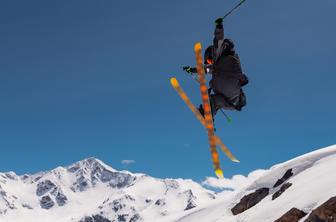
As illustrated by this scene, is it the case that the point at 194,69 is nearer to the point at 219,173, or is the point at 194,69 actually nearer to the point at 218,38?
the point at 218,38

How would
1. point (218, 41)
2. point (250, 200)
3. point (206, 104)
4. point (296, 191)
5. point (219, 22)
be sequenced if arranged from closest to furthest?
A: 1. point (219, 22)
2. point (218, 41)
3. point (206, 104)
4. point (296, 191)
5. point (250, 200)

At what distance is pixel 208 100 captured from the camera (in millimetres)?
9469

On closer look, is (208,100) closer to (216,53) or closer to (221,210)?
(216,53)

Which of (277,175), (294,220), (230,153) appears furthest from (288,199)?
(230,153)

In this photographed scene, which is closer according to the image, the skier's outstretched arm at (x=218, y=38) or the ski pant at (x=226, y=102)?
the skier's outstretched arm at (x=218, y=38)

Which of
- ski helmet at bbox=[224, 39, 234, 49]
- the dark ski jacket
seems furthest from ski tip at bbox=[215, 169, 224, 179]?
ski helmet at bbox=[224, 39, 234, 49]

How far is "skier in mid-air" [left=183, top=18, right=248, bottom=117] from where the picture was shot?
952 cm

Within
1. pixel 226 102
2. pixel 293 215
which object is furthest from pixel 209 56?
pixel 293 215

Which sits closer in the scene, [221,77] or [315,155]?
[221,77]

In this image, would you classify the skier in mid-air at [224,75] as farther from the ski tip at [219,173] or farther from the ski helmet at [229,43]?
the ski tip at [219,173]

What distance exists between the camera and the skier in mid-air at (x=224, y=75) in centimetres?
952

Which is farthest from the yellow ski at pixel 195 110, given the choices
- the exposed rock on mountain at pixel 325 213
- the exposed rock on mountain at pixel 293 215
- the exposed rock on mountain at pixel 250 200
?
the exposed rock on mountain at pixel 250 200

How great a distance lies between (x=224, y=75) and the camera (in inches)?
384

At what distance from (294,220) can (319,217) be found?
12.9ft
